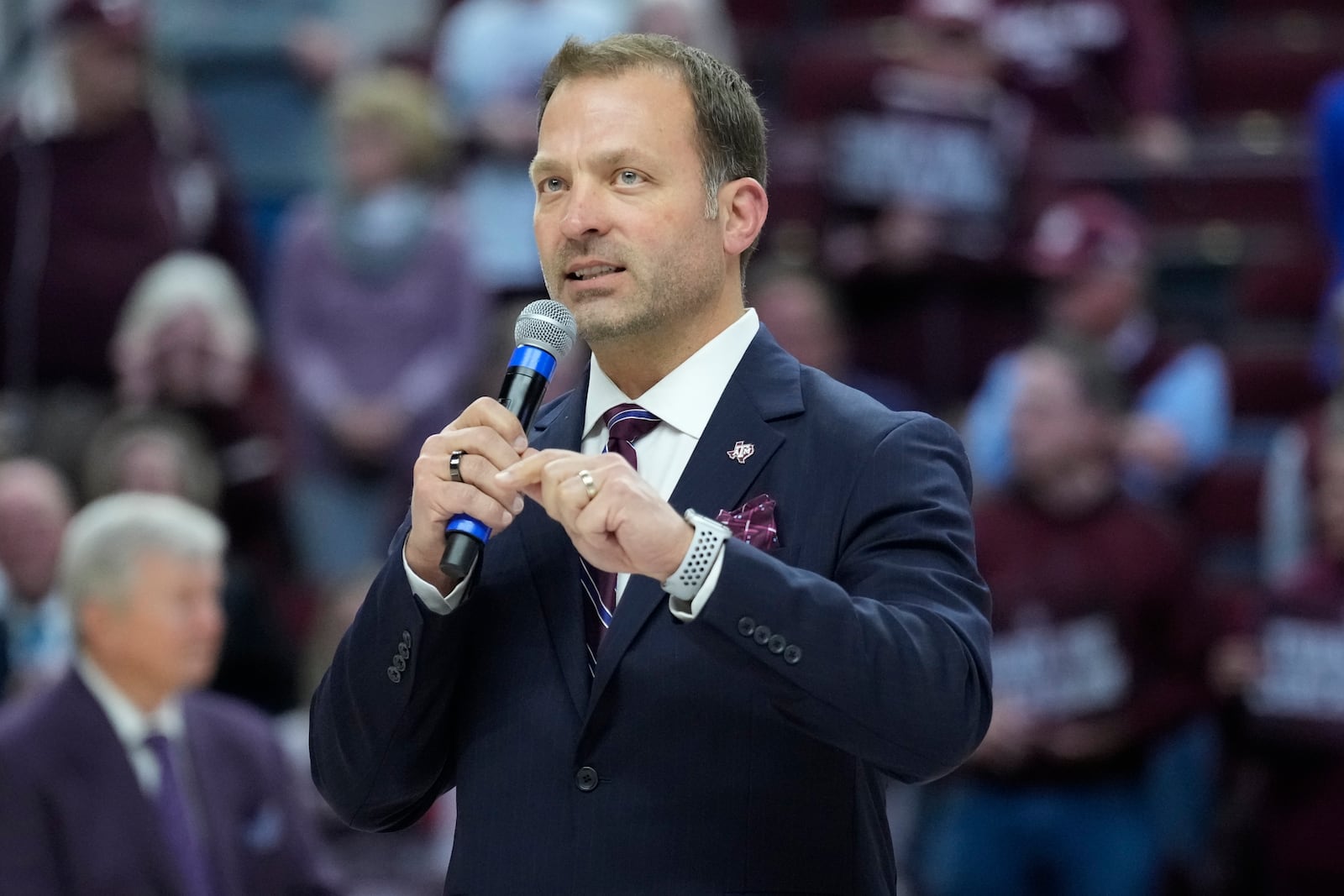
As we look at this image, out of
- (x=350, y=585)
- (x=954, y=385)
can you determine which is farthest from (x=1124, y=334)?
(x=350, y=585)

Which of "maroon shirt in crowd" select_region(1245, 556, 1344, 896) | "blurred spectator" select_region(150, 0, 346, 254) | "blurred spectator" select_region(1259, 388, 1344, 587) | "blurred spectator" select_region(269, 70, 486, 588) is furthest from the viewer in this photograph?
"blurred spectator" select_region(150, 0, 346, 254)

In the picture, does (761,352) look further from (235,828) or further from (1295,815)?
(1295,815)

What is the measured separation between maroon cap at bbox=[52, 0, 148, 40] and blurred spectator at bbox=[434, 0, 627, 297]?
126 cm

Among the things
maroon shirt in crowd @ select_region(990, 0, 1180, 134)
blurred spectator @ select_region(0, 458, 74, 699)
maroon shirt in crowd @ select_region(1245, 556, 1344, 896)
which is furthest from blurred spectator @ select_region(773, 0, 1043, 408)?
blurred spectator @ select_region(0, 458, 74, 699)

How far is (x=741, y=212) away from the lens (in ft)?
8.00

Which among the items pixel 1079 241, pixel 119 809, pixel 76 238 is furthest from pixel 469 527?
pixel 76 238

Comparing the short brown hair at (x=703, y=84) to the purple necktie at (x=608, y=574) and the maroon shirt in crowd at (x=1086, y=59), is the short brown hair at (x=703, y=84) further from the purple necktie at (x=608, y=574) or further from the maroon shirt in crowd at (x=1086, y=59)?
the maroon shirt in crowd at (x=1086, y=59)

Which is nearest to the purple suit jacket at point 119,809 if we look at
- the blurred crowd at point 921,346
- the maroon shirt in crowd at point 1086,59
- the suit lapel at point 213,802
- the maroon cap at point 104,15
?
the suit lapel at point 213,802

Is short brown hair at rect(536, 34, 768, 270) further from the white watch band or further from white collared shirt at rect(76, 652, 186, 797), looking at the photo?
white collared shirt at rect(76, 652, 186, 797)

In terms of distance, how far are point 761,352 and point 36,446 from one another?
4804mm

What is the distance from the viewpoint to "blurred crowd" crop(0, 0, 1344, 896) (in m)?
5.86

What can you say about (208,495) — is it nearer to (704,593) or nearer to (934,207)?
(934,207)

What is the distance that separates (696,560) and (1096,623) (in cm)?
407

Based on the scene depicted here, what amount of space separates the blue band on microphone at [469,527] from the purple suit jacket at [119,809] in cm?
193
